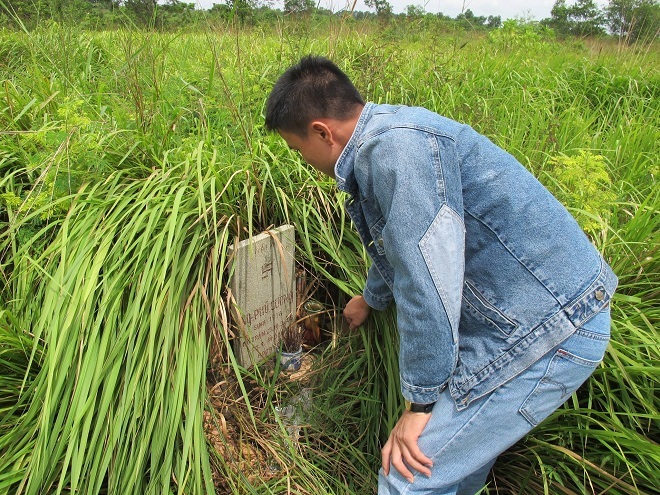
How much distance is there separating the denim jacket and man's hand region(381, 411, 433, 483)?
0.23 ft

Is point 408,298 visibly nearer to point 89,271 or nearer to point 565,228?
point 565,228

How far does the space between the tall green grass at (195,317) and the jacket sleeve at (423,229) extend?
75 centimetres

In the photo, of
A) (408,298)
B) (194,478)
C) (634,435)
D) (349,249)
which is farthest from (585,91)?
(194,478)

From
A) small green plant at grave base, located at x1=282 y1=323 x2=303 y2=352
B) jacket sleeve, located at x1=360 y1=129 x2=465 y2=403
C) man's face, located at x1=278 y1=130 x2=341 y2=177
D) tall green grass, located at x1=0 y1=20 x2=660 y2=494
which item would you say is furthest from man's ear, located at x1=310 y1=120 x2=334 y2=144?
small green plant at grave base, located at x1=282 y1=323 x2=303 y2=352

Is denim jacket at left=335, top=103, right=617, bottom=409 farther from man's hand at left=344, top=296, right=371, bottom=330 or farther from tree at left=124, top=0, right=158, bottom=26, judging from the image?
tree at left=124, top=0, right=158, bottom=26

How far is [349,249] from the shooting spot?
209 centimetres

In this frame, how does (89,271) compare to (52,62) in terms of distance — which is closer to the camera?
(89,271)

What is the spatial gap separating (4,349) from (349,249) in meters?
1.31

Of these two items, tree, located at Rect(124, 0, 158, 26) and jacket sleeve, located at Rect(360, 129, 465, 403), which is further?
tree, located at Rect(124, 0, 158, 26)

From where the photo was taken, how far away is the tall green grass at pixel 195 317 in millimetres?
1466

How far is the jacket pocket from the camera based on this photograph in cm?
115

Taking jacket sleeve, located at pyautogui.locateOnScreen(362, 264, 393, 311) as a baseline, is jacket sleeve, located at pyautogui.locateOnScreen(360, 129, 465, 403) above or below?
above

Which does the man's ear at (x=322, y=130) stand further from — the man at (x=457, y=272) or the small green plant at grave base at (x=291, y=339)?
the small green plant at grave base at (x=291, y=339)

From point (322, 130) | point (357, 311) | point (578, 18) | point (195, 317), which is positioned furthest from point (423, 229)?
point (578, 18)
